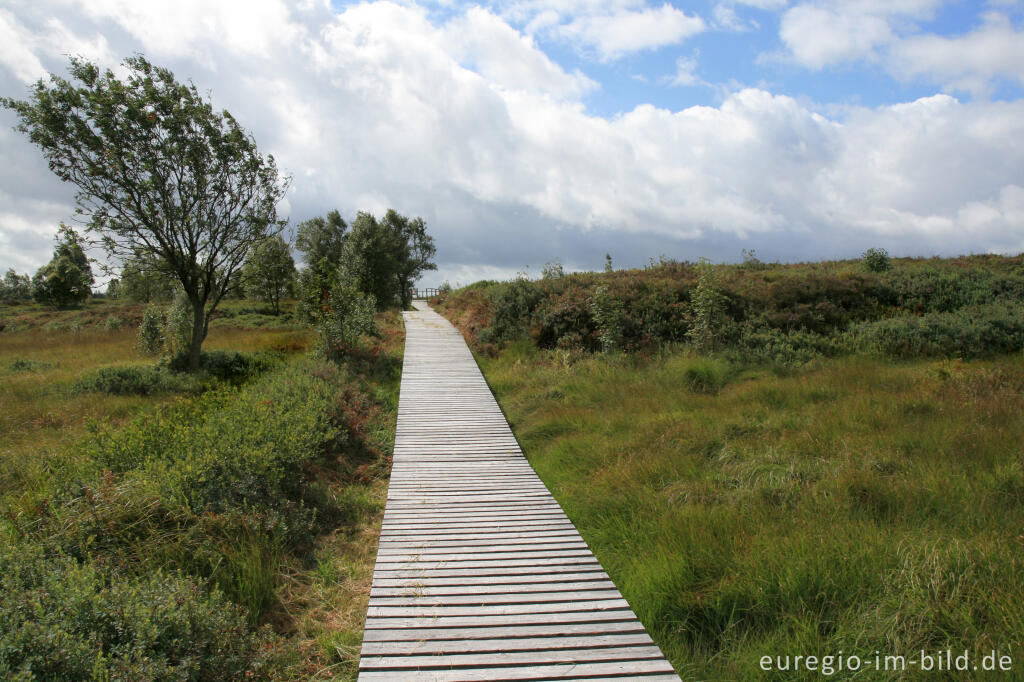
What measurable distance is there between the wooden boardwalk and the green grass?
1.11ft

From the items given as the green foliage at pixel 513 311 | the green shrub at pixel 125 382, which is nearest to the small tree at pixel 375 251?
the green foliage at pixel 513 311

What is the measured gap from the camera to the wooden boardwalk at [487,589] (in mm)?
3260

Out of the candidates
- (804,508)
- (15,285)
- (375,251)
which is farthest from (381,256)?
(15,285)

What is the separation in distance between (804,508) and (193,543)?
17.2 feet

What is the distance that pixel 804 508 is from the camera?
470 centimetres

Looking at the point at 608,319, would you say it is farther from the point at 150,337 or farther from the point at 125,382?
the point at 150,337

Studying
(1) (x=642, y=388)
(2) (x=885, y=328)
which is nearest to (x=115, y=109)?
(1) (x=642, y=388)

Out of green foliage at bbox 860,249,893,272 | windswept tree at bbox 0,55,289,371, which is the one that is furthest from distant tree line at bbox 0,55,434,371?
green foliage at bbox 860,249,893,272

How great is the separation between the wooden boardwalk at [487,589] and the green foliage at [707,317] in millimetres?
6430

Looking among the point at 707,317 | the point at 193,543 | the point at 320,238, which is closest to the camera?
the point at 193,543

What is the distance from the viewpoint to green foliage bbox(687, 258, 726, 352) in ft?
39.6

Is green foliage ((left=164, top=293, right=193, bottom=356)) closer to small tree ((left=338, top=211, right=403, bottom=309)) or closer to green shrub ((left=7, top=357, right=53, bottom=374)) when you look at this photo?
green shrub ((left=7, top=357, right=53, bottom=374))

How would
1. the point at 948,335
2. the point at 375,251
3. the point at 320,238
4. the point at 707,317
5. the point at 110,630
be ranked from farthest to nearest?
the point at 320,238 < the point at 375,251 < the point at 707,317 < the point at 948,335 < the point at 110,630

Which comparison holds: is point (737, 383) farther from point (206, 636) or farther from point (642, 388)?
point (206, 636)
